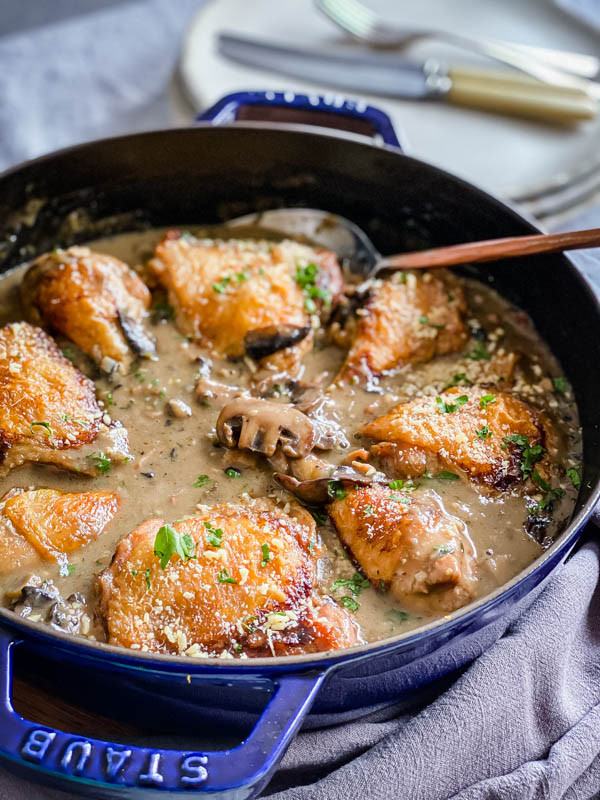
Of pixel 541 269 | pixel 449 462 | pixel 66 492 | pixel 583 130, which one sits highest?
pixel 583 130

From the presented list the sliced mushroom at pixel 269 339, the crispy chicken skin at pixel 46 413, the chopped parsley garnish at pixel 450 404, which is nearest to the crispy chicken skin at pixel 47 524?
the crispy chicken skin at pixel 46 413

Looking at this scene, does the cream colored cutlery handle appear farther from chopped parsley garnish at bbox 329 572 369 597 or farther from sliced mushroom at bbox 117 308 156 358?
chopped parsley garnish at bbox 329 572 369 597

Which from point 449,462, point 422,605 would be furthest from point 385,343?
point 422,605

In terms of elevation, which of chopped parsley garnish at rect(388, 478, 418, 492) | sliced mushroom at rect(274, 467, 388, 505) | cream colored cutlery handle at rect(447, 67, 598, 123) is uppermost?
cream colored cutlery handle at rect(447, 67, 598, 123)

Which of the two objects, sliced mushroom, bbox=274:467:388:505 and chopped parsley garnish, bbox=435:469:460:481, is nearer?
sliced mushroom, bbox=274:467:388:505

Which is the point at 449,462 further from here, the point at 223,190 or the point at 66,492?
the point at 223,190

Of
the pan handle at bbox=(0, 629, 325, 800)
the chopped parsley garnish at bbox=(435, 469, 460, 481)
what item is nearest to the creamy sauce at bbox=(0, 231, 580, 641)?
the chopped parsley garnish at bbox=(435, 469, 460, 481)

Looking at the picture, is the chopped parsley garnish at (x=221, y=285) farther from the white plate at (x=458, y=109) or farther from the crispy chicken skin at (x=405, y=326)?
the white plate at (x=458, y=109)
